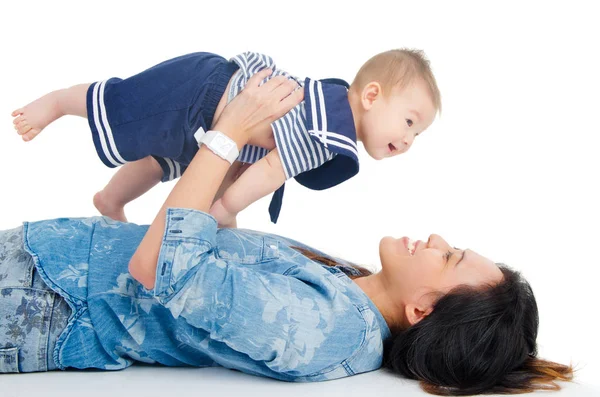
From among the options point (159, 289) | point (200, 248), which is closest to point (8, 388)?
point (159, 289)

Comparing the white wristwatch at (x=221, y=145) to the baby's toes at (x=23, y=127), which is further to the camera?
the baby's toes at (x=23, y=127)

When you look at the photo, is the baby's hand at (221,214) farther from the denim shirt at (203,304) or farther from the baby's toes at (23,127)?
the baby's toes at (23,127)

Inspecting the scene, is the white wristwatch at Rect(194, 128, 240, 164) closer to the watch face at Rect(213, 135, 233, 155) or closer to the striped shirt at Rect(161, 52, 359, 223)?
the watch face at Rect(213, 135, 233, 155)

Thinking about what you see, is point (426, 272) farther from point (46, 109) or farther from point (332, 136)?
point (46, 109)

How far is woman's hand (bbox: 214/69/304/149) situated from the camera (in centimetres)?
209

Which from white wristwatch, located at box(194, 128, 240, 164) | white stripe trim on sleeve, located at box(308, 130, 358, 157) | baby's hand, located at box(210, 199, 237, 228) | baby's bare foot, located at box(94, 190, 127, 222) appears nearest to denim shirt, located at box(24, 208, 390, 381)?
baby's hand, located at box(210, 199, 237, 228)

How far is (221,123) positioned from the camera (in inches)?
82.5

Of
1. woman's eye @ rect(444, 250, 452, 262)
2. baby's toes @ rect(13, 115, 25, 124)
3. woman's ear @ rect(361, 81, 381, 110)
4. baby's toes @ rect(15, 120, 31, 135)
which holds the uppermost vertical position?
woman's ear @ rect(361, 81, 381, 110)

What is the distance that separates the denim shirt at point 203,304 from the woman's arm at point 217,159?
0.06 metres

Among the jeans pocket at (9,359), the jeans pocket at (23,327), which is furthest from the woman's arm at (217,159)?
the jeans pocket at (9,359)

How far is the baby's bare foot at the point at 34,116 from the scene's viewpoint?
2359mm

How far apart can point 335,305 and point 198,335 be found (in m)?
0.38

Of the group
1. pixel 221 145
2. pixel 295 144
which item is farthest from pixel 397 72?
pixel 221 145

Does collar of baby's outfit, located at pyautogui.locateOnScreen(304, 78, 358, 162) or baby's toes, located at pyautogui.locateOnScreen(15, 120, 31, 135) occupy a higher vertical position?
collar of baby's outfit, located at pyautogui.locateOnScreen(304, 78, 358, 162)
